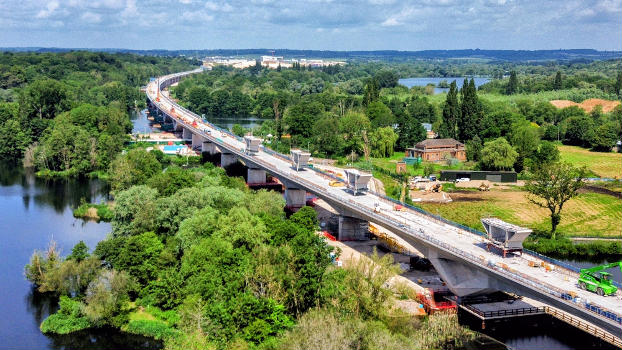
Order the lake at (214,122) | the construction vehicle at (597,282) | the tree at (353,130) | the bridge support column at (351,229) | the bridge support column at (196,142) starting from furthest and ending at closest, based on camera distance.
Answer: the lake at (214,122) < the bridge support column at (196,142) < the tree at (353,130) < the bridge support column at (351,229) < the construction vehicle at (597,282)

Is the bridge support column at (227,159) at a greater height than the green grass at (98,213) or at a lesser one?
greater

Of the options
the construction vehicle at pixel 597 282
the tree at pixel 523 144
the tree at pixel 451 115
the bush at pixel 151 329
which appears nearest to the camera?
the construction vehicle at pixel 597 282

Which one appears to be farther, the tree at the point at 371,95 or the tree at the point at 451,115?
the tree at the point at 371,95

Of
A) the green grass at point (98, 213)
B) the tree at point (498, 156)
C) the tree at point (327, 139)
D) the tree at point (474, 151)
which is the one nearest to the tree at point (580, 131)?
the tree at point (474, 151)

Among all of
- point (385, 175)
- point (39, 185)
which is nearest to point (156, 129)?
point (39, 185)

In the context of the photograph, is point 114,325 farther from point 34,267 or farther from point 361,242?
point 361,242

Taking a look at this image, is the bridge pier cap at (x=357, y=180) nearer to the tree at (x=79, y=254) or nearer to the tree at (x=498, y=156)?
the tree at (x=79, y=254)
